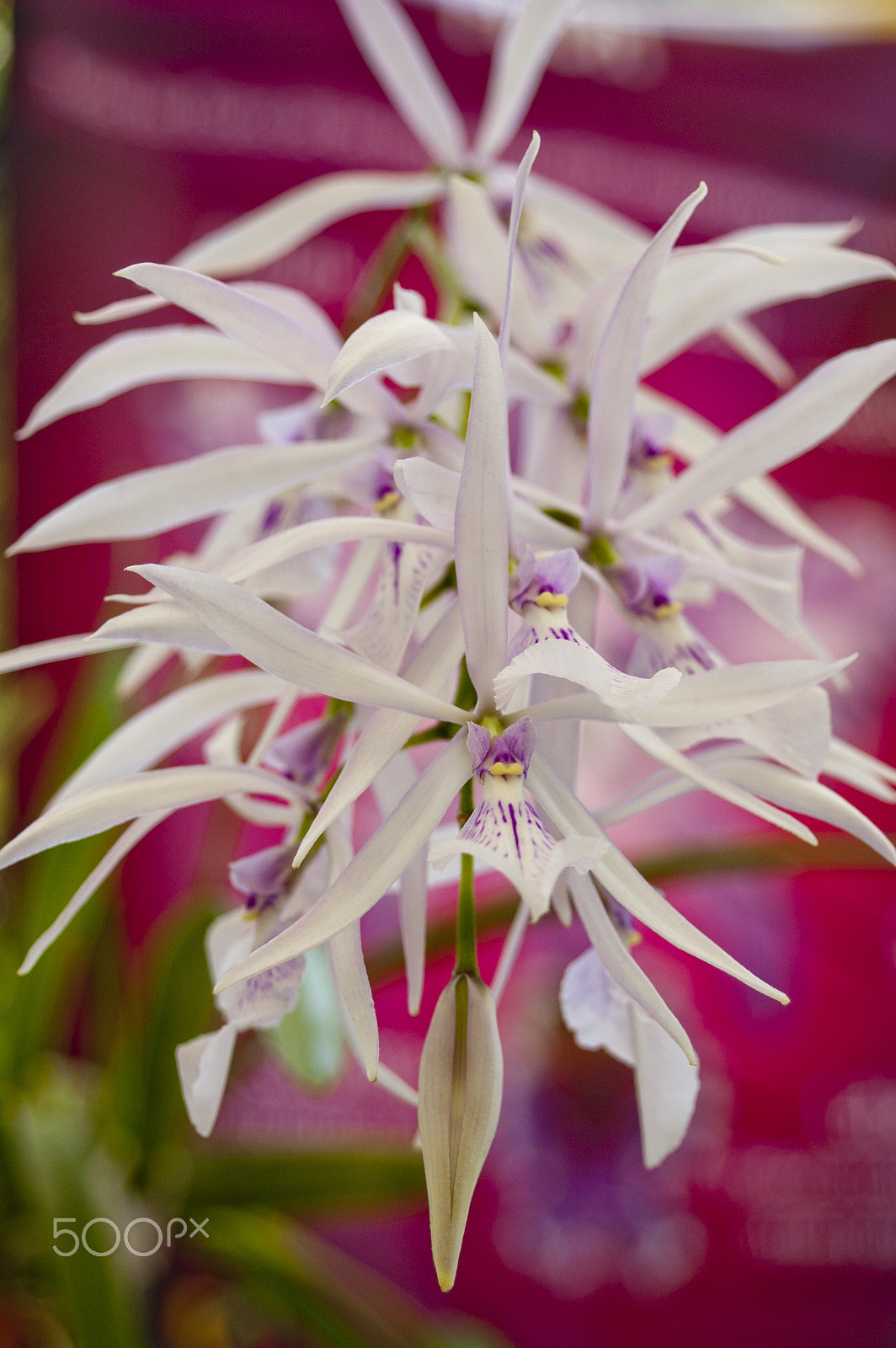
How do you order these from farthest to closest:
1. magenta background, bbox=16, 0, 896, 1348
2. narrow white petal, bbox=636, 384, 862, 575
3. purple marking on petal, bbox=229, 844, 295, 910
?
magenta background, bbox=16, 0, 896, 1348 < narrow white petal, bbox=636, 384, 862, 575 < purple marking on petal, bbox=229, 844, 295, 910

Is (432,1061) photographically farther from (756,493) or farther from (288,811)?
(756,493)

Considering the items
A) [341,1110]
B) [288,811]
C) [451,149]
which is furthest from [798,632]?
[341,1110]

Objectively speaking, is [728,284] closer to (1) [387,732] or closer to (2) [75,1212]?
(1) [387,732]

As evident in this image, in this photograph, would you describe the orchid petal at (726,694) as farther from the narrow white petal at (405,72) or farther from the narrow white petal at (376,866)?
the narrow white petal at (405,72)

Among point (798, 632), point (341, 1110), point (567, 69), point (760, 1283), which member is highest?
point (567, 69)

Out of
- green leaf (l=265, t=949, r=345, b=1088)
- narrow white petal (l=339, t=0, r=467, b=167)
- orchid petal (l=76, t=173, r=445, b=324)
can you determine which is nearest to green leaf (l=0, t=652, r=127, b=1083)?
green leaf (l=265, t=949, r=345, b=1088)

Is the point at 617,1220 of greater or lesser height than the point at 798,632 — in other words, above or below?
below

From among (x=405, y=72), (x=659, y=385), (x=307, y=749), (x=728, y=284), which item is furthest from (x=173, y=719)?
(x=659, y=385)

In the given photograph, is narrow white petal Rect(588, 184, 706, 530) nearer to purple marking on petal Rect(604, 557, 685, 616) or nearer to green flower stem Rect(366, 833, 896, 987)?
purple marking on petal Rect(604, 557, 685, 616)
